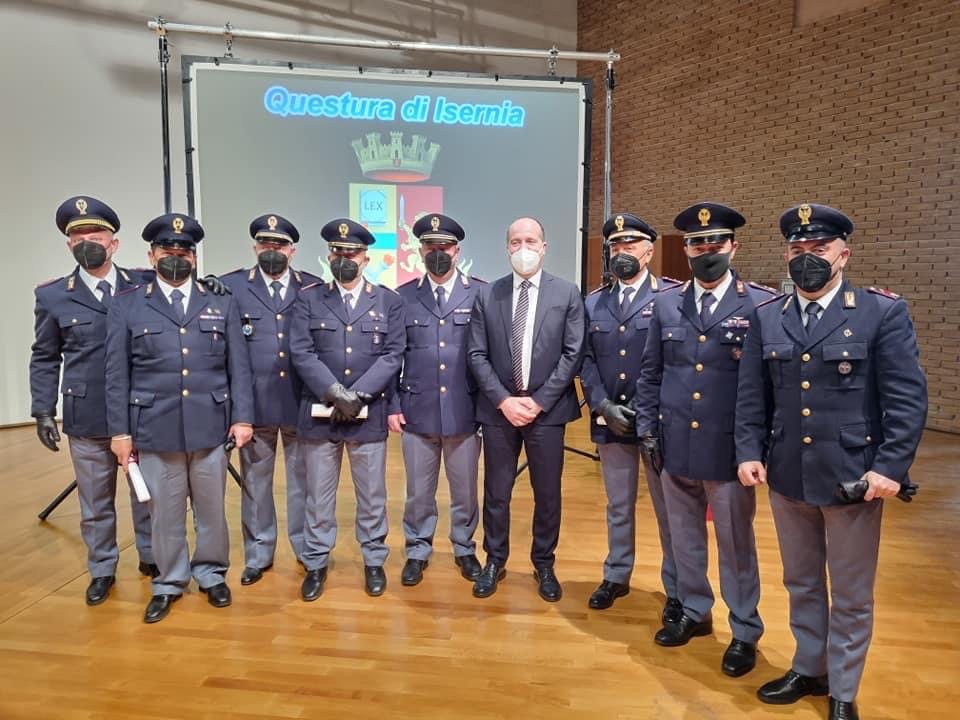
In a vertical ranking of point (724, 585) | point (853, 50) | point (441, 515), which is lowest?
point (441, 515)

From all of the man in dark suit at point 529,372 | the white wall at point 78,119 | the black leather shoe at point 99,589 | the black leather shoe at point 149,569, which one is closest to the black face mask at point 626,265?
the man in dark suit at point 529,372

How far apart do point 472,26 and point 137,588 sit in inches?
315

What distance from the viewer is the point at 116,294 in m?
2.94

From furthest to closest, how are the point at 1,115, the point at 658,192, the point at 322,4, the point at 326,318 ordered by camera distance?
1. the point at 658,192
2. the point at 322,4
3. the point at 1,115
4. the point at 326,318

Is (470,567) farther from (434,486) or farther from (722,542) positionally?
(722,542)

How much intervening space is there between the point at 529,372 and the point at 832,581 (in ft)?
4.74

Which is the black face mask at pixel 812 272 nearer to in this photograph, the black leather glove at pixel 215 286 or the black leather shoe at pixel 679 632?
the black leather shoe at pixel 679 632

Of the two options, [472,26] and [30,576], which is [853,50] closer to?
[472,26]

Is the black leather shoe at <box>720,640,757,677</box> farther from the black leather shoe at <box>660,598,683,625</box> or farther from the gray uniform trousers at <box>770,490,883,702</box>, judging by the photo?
the black leather shoe at <box>660,598,683,625</box>

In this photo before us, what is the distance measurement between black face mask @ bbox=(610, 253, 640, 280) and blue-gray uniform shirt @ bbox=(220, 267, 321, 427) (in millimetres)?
1655

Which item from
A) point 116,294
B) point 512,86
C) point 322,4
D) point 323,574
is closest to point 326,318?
point 116,294

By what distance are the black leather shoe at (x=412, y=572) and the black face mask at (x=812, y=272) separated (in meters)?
2.26

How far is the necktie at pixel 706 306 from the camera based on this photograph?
8.23ft

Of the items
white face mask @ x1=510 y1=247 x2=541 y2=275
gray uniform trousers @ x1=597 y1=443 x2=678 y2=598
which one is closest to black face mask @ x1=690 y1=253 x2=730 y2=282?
white face mask @ x1=510 y1=247 x2=541 y2=275
